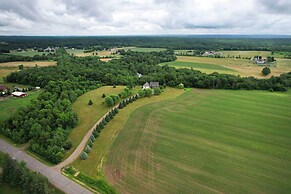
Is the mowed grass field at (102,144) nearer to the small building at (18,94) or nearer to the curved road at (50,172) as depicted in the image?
the curved road at (50,172)

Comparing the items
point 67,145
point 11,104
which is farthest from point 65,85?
point 67,145

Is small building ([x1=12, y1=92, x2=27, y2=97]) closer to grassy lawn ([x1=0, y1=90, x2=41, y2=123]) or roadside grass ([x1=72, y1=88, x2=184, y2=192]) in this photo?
grassy lawn ([x1=0, y1=90, x2=41, y2=123])

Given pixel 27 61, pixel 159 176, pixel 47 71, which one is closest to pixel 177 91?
pixel 159 176

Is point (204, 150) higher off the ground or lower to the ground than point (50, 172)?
higher

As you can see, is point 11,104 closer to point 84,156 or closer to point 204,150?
point 84,156

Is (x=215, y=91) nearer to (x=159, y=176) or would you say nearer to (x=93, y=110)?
(x=93, y=110)

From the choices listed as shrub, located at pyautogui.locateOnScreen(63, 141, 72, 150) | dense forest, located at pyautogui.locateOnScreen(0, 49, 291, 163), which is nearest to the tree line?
dense forest, located at pyautogui.locateOnScreen(0, 49, 291, 163)
